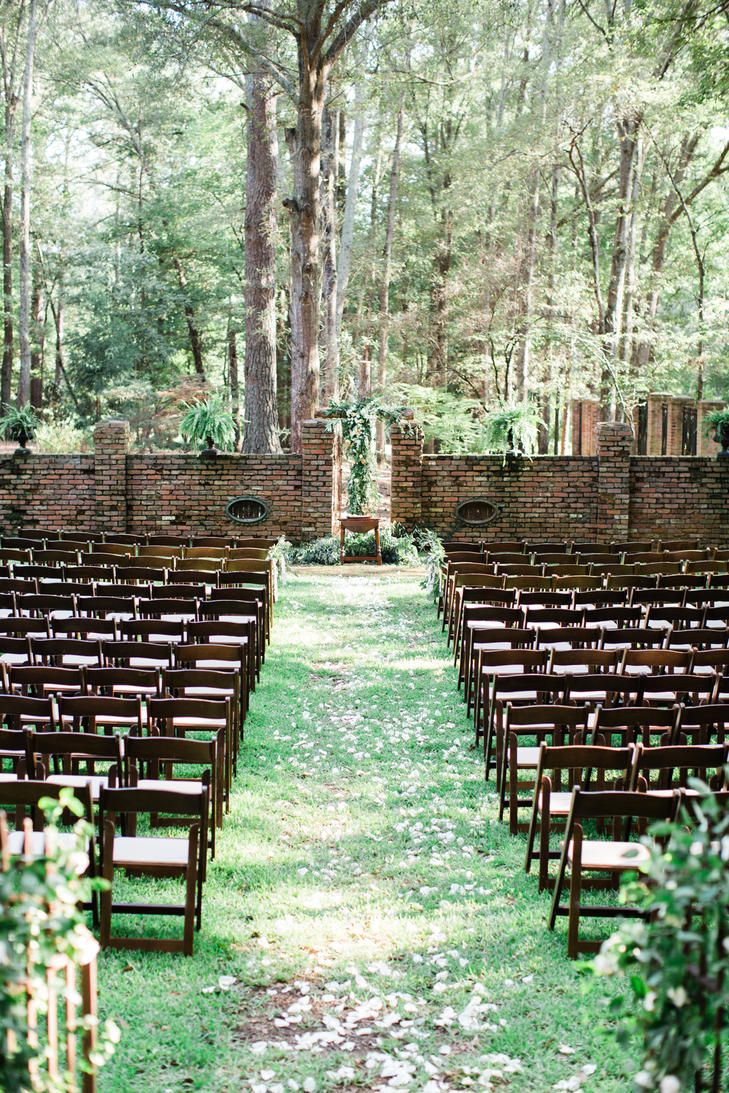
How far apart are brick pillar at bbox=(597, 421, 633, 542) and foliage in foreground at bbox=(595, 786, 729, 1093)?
1503 centimetres

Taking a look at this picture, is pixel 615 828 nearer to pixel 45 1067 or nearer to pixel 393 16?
pixel 45 1067

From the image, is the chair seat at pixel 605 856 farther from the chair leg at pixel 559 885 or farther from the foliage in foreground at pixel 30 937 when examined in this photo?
the foliage in foreground at pixel 30 937

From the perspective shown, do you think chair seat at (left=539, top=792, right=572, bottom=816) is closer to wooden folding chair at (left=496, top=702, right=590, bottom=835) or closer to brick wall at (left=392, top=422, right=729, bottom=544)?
wooden folding chair at (left=496, top=702, right=590, bottom=835)

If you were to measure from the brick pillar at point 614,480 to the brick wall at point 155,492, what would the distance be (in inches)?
175

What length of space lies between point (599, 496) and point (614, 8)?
15.5 meters

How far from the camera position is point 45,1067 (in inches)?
118

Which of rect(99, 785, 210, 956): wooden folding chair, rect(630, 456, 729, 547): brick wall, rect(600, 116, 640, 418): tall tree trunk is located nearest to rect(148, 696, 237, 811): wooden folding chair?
rect(99, 785, 210, 956): wooden folding chair

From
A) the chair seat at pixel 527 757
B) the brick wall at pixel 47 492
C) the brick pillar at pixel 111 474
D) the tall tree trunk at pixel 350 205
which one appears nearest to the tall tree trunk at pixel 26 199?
the tall tree trunk at pixel 350 205

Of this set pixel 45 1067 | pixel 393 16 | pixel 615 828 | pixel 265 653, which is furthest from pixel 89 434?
pixel 45 1067

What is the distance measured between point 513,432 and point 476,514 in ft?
4.91

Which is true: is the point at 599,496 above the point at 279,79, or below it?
below

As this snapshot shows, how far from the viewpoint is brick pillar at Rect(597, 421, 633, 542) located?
16953 mm

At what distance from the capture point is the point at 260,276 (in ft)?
67.6

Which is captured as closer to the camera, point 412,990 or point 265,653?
point 412,990
